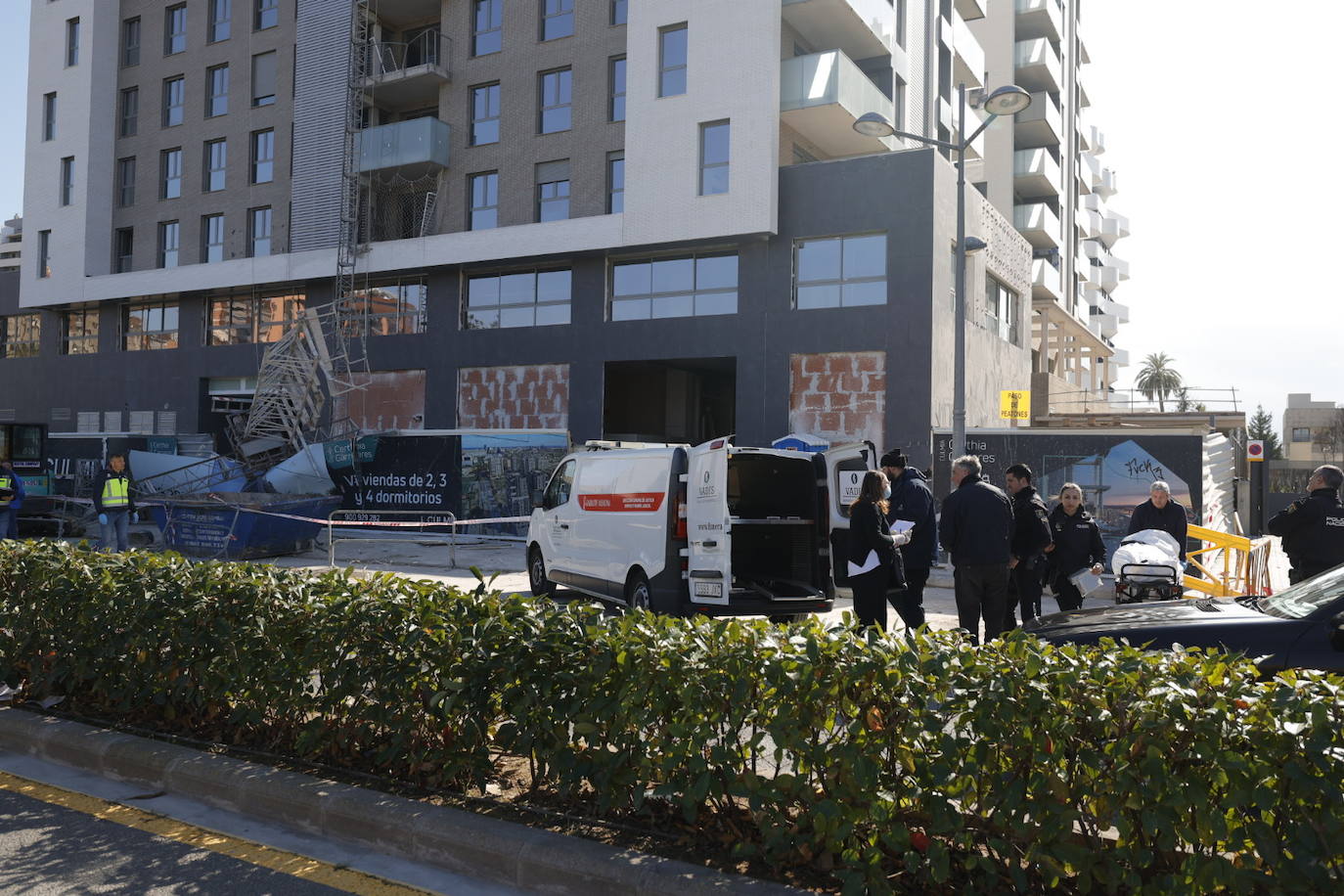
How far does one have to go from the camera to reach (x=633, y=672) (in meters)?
3.93

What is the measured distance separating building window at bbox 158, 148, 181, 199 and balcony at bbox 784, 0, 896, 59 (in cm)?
2103

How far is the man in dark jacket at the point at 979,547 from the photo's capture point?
7785mm

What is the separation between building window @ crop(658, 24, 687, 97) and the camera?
2542 cm

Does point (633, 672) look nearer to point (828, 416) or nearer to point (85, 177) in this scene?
point (828, 416)

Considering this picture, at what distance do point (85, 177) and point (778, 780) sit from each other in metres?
38.6

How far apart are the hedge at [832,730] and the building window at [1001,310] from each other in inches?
1003

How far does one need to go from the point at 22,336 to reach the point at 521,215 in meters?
22.6

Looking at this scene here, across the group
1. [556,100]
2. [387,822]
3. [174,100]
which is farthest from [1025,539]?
[174,100]

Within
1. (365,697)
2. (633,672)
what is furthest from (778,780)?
(365,697)

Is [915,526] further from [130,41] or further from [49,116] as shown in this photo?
[49,116]

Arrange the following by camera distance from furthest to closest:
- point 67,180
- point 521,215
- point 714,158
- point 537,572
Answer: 1. point 67,180
2. point 521,215
3. point 714,158
4. point 537,572

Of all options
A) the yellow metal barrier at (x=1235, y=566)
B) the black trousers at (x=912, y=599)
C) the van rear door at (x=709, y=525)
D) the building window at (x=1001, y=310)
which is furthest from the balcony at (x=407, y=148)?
the black trousers at (x=912, y=599)

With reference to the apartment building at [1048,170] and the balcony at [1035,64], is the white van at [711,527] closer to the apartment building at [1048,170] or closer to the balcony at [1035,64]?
the apartment building at [1048,170]

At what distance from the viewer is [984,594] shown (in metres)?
7.92
